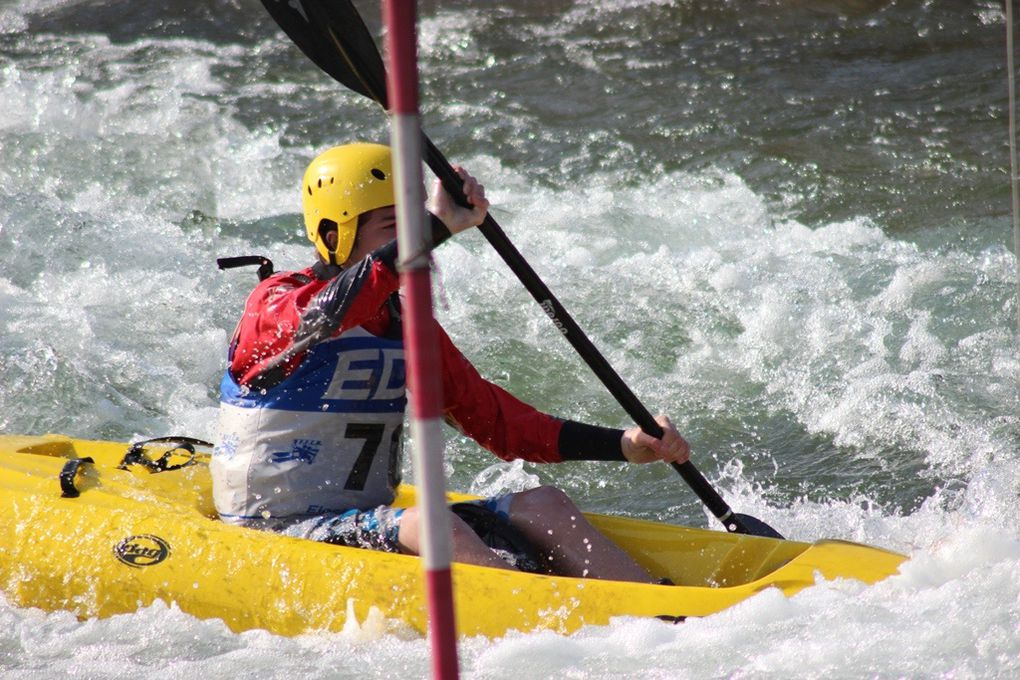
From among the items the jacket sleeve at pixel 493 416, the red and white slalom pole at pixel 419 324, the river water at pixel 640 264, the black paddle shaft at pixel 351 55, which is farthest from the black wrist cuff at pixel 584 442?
the red and white slalom pole at pixel 419 324

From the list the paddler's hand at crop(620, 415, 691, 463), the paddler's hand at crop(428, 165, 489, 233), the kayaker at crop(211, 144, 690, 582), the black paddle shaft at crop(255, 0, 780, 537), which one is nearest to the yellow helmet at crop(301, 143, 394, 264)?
the kayaker at crop(211, 144, 690, 582)

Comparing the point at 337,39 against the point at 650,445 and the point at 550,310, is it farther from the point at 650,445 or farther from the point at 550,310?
the point at 650,445

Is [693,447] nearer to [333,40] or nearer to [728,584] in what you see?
[728,584]

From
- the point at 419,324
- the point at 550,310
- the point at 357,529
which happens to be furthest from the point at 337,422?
the point at 419,324

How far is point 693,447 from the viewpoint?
5.51 metres

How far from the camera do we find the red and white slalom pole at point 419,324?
1995mm

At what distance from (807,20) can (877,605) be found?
326 inches

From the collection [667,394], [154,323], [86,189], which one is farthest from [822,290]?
[86,189]

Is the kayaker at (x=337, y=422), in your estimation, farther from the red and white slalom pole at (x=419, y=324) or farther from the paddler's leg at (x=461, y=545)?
the red and white slalom pole at (x=419, y=324)

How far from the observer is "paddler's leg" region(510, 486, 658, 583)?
3438 mm

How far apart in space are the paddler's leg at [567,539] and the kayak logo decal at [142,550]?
3.08 ft

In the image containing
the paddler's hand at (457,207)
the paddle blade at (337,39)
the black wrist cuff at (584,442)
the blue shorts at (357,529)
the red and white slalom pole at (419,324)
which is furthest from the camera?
the black wrist cuff at (584,442)

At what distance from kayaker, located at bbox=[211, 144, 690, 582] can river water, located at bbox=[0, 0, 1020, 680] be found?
30cm

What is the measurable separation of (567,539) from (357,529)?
55 centimetres
